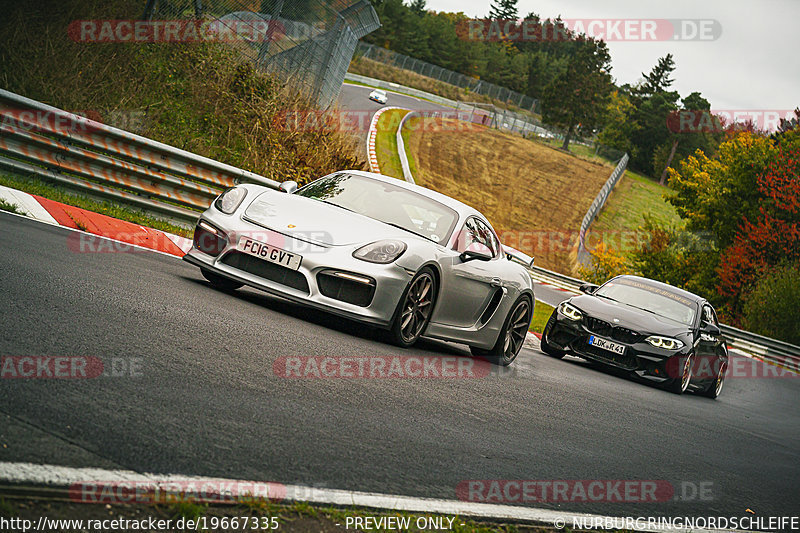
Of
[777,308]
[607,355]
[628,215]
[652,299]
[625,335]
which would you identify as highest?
[628,215]

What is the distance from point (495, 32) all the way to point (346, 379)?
15287 centimetres

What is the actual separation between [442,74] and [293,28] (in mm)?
86949

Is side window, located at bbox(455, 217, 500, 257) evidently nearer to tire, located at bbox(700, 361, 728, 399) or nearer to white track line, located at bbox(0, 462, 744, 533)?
white track line, located at bbox(0, 462, 744, 533)

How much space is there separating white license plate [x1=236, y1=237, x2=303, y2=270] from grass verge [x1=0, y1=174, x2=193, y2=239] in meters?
3.80

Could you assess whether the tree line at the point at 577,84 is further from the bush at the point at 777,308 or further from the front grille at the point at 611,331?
the front grille at the point at 611,331

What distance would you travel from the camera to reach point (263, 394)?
15.4ft

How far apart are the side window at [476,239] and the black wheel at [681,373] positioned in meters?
3.90

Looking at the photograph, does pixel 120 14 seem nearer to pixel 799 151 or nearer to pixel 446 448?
pixel 446 448

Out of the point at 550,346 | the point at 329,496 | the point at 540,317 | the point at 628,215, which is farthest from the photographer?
the point at 628,215

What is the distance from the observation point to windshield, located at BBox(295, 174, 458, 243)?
8227 millimetres

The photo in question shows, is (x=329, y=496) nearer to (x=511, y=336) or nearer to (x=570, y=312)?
(x=511, y=336)

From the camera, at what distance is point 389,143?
43.5m

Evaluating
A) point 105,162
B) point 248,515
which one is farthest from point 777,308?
point 248,515

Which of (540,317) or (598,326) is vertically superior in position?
(598,326)
